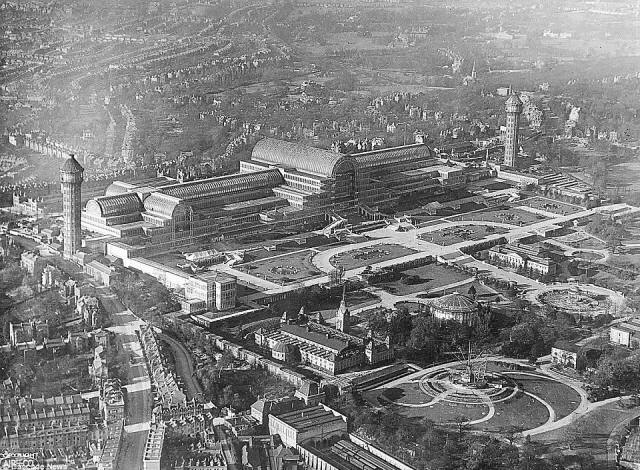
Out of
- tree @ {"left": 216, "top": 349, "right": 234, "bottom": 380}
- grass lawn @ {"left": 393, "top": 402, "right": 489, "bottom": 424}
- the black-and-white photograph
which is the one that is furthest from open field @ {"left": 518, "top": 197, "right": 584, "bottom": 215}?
tree @ {"left": 216, "top": 349, "right": 234, "bottom": 380}

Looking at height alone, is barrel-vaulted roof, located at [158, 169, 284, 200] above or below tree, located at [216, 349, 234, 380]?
above

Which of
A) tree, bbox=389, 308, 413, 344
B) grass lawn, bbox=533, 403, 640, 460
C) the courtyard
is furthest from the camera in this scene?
tree, bbox=389, 308, 413, 344

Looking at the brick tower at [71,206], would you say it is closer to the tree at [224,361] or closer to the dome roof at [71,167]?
the dome roof at [71,167]

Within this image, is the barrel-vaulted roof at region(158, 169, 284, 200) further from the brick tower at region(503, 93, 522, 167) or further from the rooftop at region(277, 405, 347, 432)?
the rooftop at region(277, 405, 347, 432)

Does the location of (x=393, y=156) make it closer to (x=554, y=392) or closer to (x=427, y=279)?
(x=427, y=279)

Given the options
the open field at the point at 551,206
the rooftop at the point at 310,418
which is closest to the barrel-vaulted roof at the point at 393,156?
the open field at the point at 551,206

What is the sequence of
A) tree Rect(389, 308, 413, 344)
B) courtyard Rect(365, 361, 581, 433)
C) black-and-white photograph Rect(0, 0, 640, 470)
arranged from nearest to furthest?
black-and-white photograph Rect(0, 0, 640, 470) < courtyard Rect(365, 361, 581, 433) < tree Rect(389, 308, 413, 344)

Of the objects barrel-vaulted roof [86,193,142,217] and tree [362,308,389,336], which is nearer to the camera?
tree [362,308,389,336]
